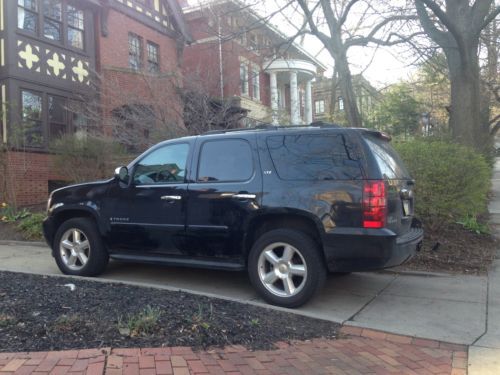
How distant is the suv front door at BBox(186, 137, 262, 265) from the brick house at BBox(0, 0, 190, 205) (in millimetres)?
7215

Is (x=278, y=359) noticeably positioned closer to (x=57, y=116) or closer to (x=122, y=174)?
(x=122, y=174)

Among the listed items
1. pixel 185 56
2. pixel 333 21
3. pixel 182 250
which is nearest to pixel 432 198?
pixel 182 250

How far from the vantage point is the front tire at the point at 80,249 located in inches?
255

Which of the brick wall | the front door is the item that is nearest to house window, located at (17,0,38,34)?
the brick wall

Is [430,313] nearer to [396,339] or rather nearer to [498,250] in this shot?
[396,339]

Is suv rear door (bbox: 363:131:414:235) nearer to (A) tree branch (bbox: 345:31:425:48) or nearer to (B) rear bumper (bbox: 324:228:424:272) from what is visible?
(B) rear bumper (bbox: 324:228:424:272)

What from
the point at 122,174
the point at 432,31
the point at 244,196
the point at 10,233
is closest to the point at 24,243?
the point at 10,233

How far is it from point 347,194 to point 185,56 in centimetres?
1827

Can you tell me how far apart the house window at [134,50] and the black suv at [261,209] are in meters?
12.7

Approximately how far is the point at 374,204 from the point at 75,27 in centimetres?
1432

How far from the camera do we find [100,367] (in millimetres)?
3354

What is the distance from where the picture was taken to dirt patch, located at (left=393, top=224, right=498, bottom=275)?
7230 mm

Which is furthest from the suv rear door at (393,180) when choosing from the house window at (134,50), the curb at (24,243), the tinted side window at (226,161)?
the house window at (134,50)

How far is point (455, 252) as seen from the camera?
769 cm
